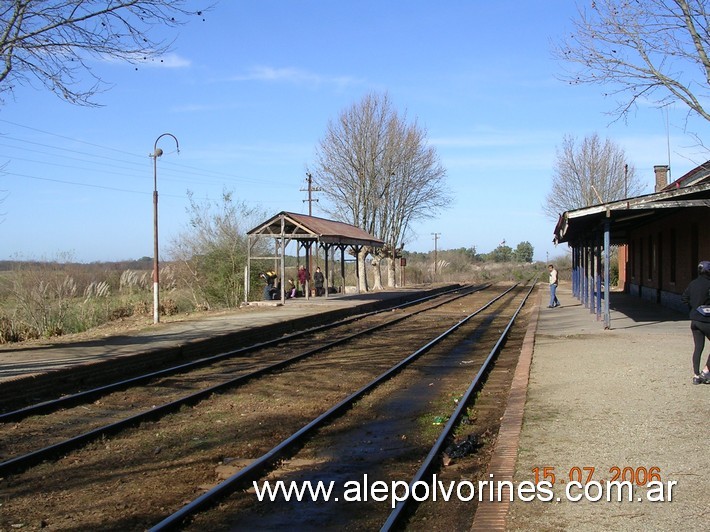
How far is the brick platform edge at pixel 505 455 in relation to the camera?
4949 mm

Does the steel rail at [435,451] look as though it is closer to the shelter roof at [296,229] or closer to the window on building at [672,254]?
the window on building at [672,254]

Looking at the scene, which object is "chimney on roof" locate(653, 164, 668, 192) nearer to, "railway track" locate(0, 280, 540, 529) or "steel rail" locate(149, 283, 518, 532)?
"railway track" locate(0, 280, 540, 529)

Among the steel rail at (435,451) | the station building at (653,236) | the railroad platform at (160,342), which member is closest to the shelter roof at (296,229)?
the railroad platform at (160,342)

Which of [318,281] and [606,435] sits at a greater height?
[318,281]

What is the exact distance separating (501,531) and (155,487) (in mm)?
3034

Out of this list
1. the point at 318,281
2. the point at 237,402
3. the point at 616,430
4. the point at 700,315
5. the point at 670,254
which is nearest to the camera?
the point at 616,430

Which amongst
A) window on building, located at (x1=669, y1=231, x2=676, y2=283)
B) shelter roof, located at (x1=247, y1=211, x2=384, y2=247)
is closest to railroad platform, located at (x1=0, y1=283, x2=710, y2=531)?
window on building, located at (x1=669, y1=231, x2=676, y2=283)

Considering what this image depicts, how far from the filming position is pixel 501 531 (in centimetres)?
472

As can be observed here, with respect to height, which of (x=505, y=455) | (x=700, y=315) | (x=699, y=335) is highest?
(x=700, y=315)

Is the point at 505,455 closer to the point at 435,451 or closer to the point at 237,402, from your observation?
the point at 435,451

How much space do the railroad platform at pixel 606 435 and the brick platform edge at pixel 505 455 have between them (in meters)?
0.01

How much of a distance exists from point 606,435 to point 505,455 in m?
1.29

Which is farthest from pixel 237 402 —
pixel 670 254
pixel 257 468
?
pixel 670 254

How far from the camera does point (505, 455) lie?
646cm
